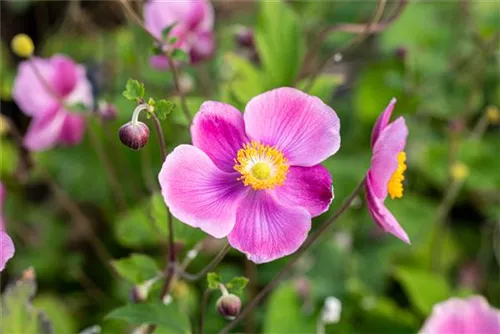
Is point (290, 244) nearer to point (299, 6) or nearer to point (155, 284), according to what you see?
point (155, 284)

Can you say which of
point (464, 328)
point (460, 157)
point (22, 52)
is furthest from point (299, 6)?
point (464, 328)

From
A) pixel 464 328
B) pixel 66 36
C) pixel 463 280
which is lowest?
pixel 463 280

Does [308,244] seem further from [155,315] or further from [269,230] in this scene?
[155,315]

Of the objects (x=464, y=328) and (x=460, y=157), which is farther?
(x=460, y=157)

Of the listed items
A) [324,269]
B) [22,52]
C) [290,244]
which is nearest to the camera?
[290,244]

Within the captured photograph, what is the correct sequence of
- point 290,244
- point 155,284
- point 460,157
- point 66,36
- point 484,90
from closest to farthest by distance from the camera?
point 290,244
point 155,284
point 460,157
point 484,90
point 66,36

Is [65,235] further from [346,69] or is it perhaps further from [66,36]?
[346,69]

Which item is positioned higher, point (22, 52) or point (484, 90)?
point (22, 52)

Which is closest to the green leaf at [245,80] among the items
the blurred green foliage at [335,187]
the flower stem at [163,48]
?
the blurred green foliage at [335,187]

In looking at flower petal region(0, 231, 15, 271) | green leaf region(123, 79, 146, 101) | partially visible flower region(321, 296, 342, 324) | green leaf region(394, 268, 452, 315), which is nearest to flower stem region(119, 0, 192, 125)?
green leaf region(123, 79, 146, 101)
